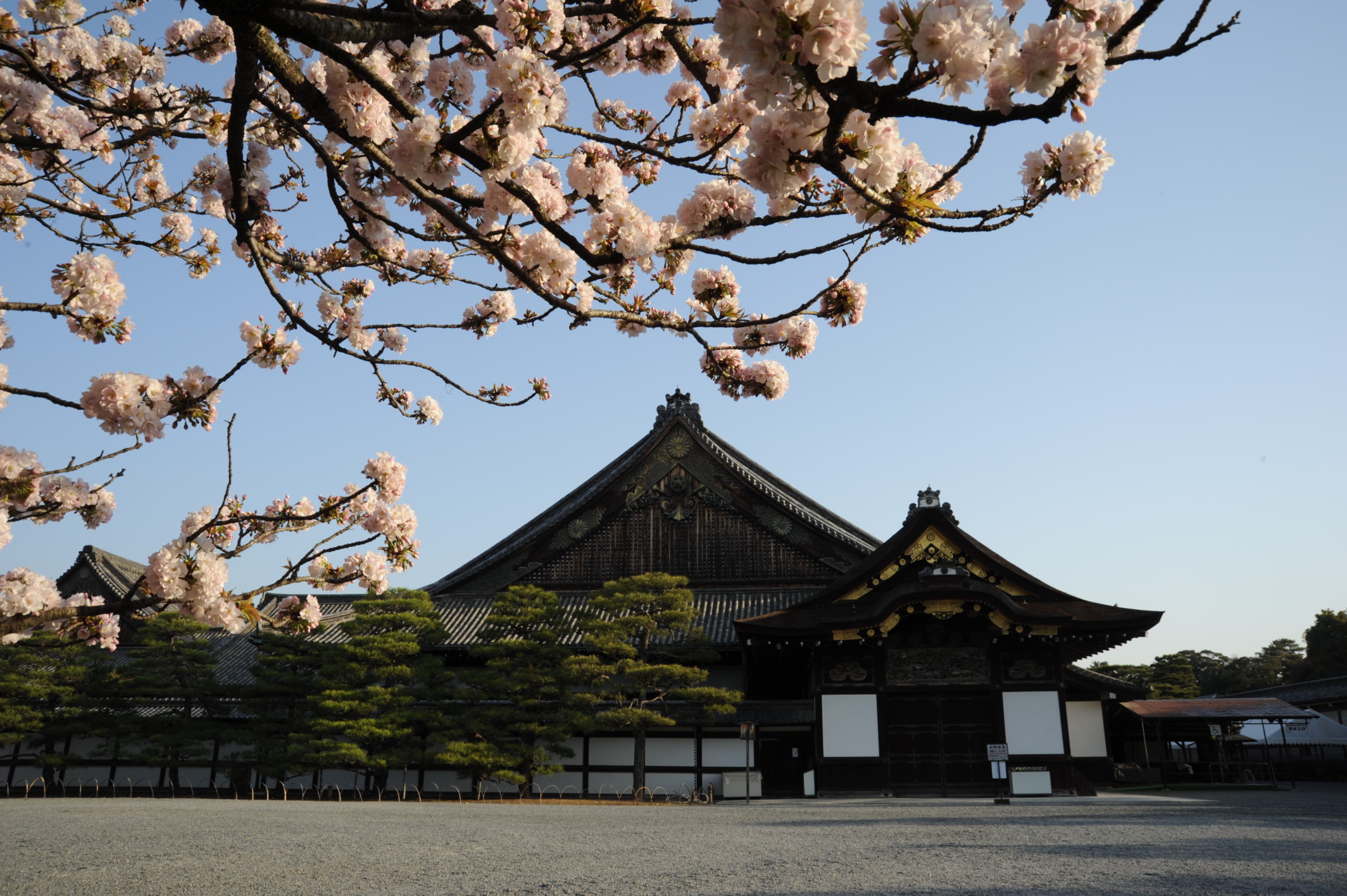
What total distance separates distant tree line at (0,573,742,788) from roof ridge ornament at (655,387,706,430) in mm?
6191

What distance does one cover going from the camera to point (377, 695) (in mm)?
17547

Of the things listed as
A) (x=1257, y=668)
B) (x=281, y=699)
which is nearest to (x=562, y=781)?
(x=281, y=699)

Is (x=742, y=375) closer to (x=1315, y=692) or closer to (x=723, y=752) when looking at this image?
(x=723, y=752)

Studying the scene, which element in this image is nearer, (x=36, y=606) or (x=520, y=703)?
(x=36, y=606)

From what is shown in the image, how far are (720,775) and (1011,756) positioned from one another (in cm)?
608

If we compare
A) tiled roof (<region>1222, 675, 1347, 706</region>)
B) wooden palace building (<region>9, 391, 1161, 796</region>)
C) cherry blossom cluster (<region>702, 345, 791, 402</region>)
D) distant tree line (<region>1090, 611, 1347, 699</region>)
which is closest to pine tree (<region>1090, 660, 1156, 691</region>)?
distant tree line (<region>1090, 611, 1347, 699</region>)

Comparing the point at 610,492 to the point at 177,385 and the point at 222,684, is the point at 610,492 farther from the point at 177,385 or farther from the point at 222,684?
the point at 177,385

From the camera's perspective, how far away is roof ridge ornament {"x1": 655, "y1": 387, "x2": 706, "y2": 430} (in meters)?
24.6

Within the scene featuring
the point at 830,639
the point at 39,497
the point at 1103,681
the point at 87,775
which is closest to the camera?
the point at 39,497

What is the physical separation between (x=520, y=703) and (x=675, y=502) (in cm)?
765

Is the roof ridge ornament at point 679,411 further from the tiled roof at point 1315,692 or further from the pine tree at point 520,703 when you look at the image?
the tiled roof at point 1315,692

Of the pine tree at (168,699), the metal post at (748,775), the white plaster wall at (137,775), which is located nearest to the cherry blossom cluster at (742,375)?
Answer: the metal post at (748,775)

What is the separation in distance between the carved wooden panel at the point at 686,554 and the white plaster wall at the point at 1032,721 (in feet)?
20.2

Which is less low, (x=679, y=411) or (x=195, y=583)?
(x=679, y=411)
